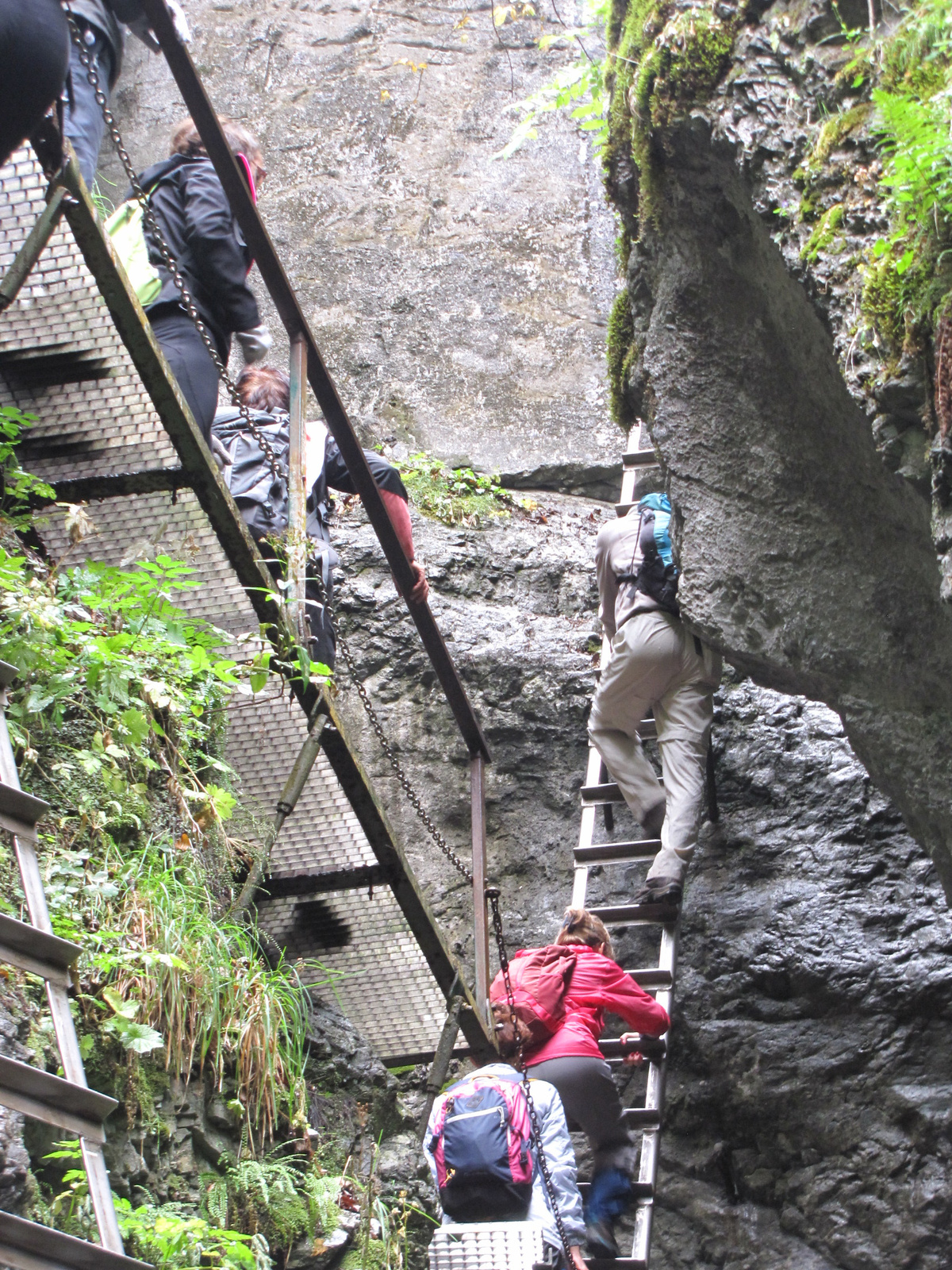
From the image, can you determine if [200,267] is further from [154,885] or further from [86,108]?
[154,885]

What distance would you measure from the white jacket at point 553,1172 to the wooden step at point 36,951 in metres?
2.07

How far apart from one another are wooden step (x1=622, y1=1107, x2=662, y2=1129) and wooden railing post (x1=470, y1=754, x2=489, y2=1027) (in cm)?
71

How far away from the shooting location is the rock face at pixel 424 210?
962 centimetres

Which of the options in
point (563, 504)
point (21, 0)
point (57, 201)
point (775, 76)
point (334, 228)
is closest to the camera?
point (21, 0)

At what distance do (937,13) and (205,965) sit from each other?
3.40 meters

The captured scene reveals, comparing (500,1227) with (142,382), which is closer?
(500,1227)

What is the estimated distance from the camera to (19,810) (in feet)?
8.84


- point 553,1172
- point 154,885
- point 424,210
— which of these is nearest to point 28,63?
point 154,885

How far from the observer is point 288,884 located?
516 cm

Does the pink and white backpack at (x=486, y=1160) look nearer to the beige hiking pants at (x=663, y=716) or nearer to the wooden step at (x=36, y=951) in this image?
the beige hiking pants at (x=663, y=716)

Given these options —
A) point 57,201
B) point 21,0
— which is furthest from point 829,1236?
point 21,0

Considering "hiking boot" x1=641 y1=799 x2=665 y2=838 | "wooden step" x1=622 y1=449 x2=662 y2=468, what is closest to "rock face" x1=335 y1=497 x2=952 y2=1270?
"hiking boot" x1=641 y1=799 x2=665 y2=838

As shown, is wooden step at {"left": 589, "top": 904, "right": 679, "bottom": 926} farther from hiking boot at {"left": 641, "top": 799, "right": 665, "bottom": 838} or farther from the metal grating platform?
the metal grating platform

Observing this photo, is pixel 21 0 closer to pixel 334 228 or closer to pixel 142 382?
pixel 142 382
